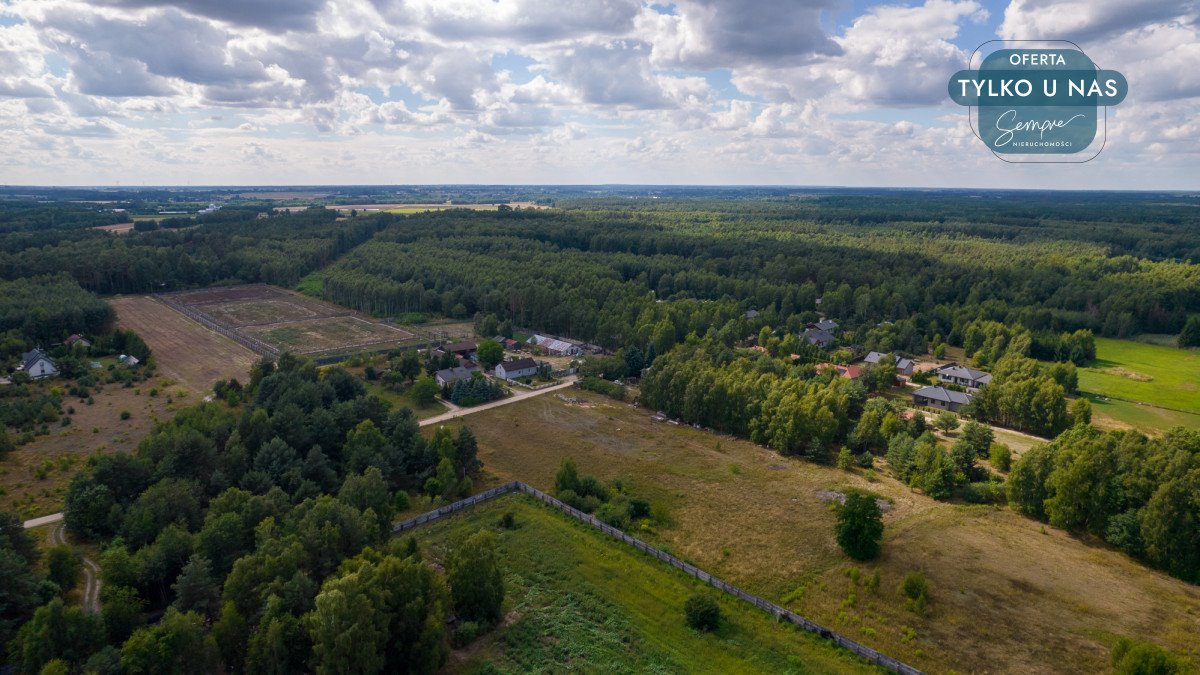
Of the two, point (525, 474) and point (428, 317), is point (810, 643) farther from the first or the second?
point (428, 317)

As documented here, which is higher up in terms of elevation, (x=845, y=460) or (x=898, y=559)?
(x=845, y=460)

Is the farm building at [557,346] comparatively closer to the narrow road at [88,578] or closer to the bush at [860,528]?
the bush at [860,528]

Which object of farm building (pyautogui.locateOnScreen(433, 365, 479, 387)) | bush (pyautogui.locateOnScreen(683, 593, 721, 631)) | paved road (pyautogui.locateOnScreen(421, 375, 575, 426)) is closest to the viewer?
bush (pyautogui.locateOnScreen(683, 593, 721, 631))

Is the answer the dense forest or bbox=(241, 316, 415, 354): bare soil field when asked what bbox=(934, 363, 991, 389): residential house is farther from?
bbox=(241, 316, 415, 354): bare soil field

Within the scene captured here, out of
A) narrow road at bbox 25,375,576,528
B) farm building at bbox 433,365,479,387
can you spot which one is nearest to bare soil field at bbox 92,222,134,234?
farm building at bbox 433,365,479,387

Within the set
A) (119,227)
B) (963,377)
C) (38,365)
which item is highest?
(119,227)

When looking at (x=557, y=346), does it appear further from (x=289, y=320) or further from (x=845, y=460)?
(x=289, y=320)

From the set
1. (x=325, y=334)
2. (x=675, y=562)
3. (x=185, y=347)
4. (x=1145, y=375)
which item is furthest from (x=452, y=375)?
(x=1145, y=375)
